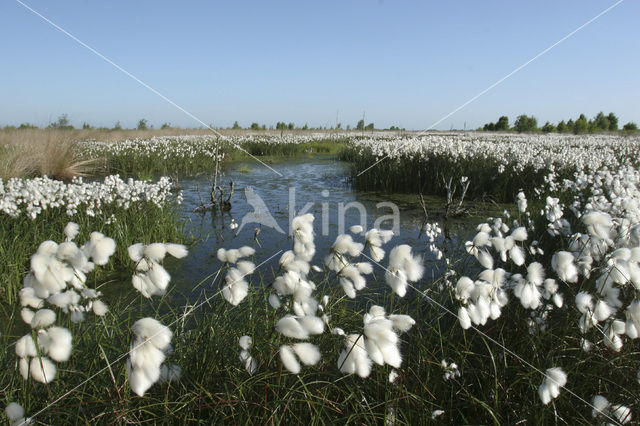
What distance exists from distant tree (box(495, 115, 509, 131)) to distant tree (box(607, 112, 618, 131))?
1409 cm

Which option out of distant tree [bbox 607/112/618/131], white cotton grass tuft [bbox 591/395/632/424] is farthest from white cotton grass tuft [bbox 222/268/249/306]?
distant tree [bbox 607/112/618/131]

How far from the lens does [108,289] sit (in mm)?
4590

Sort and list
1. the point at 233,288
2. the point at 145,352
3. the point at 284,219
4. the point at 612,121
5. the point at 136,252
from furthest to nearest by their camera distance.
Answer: the point at 612,121, the point at 284,219, the point at 233,288, the point at 136,252, the point at 145,352

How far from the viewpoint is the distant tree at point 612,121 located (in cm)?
5787

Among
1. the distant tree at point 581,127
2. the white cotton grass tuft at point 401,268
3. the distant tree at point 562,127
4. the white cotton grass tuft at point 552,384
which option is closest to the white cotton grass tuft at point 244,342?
the white cotton grass tuft at point 401,268

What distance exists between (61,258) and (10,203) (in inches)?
181

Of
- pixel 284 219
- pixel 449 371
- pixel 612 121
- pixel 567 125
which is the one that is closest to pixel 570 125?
pixel 567 125

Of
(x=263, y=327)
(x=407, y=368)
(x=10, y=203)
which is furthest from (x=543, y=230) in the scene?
(x=10, y=203)

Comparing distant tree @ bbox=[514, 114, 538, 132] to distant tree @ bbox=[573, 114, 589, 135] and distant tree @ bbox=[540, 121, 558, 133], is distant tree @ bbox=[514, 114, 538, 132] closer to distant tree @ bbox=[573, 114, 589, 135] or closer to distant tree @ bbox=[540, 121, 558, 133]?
distant tree @ bbox=[540, 121, 558, 133]

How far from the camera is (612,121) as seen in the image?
5919 cm

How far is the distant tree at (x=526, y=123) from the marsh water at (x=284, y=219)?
5518cm

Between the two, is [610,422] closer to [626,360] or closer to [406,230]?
[626,360]

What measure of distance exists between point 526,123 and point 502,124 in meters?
3.64

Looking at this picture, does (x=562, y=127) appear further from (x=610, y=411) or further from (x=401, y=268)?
(x=401, y=268)
